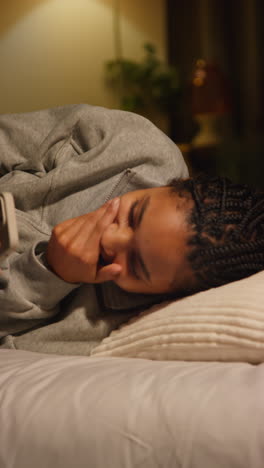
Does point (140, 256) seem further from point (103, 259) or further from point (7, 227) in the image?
point (7, 227)

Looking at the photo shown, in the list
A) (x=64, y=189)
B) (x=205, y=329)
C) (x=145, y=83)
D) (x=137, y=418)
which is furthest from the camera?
(x=145, y=83)

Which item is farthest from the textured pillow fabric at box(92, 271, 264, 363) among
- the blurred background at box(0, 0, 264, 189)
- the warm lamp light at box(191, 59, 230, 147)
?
the warm lamp light at box(191, 59, 230, 147)

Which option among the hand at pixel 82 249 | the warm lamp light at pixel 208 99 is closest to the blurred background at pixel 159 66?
the warm lamp light at pixel 208 99

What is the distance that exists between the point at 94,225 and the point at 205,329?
0.97 ft

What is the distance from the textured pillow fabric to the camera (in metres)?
0.69

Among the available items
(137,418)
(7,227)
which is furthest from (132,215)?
(137,418)

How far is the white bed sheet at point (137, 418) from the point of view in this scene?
536 millimetres

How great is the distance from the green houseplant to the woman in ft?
5.02

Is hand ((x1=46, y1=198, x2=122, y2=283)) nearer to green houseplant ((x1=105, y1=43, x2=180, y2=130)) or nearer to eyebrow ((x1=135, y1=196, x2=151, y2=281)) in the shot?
eyebrow ((x1=135, y1=196, x2=151, y2=281))

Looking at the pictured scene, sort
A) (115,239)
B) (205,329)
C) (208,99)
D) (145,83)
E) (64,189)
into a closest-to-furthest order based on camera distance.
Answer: (205,329)
(115,239)
(64,189)
(208,99)
(145,83)

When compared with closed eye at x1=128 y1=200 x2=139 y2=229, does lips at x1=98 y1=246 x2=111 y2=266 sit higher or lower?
lower

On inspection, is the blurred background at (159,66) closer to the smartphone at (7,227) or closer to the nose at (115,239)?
the nose at (115,239)

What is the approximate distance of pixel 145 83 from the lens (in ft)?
A: 8.91

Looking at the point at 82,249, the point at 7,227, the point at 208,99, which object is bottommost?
the point at 208,99
